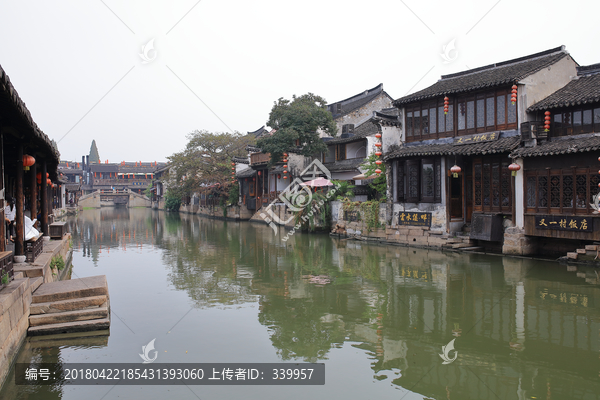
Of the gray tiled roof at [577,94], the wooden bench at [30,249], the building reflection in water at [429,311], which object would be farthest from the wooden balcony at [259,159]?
the wooden bench at [30,249]

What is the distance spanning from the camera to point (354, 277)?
39.3ft

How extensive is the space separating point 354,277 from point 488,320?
442 cm

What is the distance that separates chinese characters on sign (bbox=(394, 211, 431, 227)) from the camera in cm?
1728

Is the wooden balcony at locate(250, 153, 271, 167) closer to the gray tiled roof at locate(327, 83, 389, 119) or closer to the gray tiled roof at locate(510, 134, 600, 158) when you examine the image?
the gray tiled roof at locate(327, 83, 389, 119)

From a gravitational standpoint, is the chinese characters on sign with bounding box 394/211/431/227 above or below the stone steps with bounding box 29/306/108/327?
above

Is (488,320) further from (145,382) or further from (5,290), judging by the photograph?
(5,290)

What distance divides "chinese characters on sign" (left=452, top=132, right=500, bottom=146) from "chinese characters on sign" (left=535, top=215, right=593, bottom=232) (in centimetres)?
311

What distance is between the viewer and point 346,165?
2652cm

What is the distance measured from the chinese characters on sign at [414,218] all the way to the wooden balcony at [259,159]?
15.4 meters

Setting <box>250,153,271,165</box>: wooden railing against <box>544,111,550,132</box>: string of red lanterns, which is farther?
<box>250,153,271,165</box>: wooden railing

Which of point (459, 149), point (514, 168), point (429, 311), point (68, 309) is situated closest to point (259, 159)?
point (459, 149)

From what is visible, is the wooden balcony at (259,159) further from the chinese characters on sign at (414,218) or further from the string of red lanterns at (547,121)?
the string of red lanterns at (547,121)

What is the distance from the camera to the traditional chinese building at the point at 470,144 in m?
14.9

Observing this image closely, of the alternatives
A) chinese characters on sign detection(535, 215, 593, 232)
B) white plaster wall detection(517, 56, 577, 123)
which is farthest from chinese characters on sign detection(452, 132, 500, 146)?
chinese characters on sign detection(535, 215, 593, 232)
